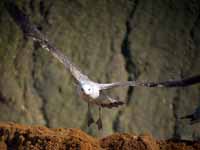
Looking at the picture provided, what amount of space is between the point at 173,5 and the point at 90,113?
162 centimetres

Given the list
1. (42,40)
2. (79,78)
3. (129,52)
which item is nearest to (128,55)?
(129,52)

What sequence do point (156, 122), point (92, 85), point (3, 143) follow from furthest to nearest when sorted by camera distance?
point (156, 122), point (92, 85), point (3, 143)

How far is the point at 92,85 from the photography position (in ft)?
12.2

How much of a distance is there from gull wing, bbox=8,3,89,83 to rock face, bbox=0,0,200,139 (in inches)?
26.8

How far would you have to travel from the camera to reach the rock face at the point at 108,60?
4352mm

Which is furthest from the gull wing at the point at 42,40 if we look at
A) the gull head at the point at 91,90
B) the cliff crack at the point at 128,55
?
the cliff crack at the point at 128,55

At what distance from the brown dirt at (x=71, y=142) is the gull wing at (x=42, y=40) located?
71 cm

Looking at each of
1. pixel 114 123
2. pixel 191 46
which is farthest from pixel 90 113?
pixel 191 46

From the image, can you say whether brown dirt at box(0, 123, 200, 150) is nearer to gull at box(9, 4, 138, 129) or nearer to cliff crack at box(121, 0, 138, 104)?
gull at box(9, 4, 138, 129)

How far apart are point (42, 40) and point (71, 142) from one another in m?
1.19

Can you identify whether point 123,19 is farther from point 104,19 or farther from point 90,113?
point 90,113

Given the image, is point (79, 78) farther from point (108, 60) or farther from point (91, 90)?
point (108, 60)

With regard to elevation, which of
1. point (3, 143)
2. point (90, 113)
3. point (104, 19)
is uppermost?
point (104, 19)

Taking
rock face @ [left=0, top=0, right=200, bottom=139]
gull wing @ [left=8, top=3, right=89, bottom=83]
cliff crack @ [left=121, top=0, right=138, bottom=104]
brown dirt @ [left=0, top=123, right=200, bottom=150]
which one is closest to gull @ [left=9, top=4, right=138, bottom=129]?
gull wing @ [left=8, top=3, right=89, bottom=83]
